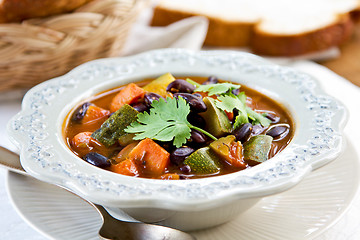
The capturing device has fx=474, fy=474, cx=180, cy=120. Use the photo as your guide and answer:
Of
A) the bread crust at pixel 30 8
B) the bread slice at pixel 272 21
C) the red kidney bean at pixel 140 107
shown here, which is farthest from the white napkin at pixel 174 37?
the red kidney bean at pixel 140 107

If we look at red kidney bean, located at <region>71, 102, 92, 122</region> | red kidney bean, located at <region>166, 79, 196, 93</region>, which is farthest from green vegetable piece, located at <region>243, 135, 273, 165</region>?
red kidney bean, located at <region>71, 102, 92, 122</region>

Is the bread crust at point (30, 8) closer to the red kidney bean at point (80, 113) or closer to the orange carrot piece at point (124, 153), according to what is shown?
the red kidney bean at point (80, 113)

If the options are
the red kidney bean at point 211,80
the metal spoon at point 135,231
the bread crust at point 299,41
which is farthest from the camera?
the bread crust at point 299,41

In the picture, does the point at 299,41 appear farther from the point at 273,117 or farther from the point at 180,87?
the point at 180,87

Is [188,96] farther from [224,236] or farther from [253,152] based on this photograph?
[224,236]

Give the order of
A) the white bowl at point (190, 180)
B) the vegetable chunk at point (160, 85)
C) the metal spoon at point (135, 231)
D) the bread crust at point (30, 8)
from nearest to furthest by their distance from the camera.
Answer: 1. the white bowl at point (190, 180)
2. the metal spoon at point (135, 231)
3. the vegetable chunk at point (160, 85)
4. the bread crust at point (30, 8)
